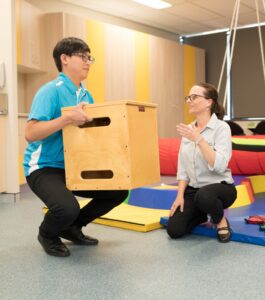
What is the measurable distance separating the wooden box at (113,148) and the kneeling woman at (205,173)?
329 millimetres

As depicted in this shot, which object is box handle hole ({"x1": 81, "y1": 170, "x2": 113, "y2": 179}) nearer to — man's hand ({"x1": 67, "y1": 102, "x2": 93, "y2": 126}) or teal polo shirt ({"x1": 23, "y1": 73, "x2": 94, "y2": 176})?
teal polo shirt ({"x1": 23, "y1": 73, "x2": 94, "y2": 176})

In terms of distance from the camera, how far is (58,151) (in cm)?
212

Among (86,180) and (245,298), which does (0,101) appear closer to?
(86,180)

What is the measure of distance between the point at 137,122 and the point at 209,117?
2.34 ft

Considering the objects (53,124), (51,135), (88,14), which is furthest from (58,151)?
(88,14)

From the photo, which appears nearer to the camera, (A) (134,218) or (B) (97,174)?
(B) (97,174)

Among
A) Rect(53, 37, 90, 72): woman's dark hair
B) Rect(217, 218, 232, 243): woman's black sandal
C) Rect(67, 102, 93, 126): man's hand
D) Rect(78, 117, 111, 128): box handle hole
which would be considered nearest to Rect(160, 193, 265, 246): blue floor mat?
Rect(217, 218, 232, 243): woman's black sandal

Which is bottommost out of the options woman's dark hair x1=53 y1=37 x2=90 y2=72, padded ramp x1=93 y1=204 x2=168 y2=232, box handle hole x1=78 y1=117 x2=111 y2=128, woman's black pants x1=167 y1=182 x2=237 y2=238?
padded ramp x1=93 y1=204 x2=168 y2=232

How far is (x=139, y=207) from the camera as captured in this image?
3.21 m

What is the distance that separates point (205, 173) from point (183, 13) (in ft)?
15.1

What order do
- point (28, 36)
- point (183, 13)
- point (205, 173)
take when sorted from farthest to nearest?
point (183, 13)
point (28, 36)
point (205, 173)

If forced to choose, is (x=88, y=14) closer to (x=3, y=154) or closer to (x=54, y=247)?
(x=3, y=154)

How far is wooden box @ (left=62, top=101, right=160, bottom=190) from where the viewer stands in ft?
6.19

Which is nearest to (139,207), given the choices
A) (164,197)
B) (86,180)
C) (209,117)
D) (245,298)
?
(164,197)
